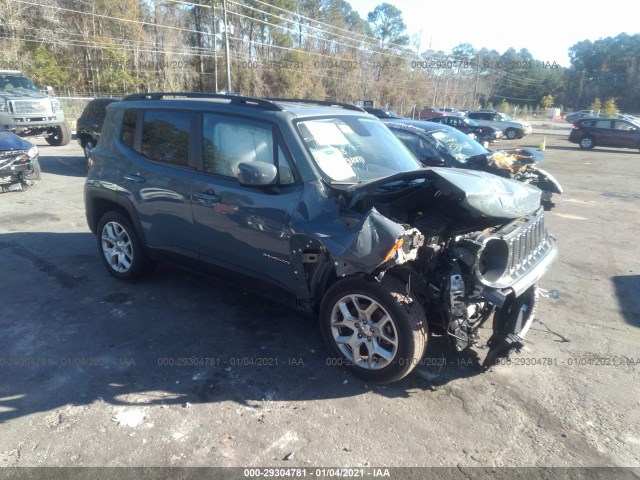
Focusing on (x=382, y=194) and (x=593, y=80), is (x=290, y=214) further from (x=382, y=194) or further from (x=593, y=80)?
(x=593, y=80)

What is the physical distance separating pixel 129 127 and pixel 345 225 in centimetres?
289

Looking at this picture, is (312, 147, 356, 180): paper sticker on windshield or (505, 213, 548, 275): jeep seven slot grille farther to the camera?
→ (312, 147, 356, 180): paper sticker on windshield

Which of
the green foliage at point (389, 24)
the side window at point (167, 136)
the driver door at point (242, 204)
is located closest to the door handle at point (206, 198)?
the driver door at point (242, 204)

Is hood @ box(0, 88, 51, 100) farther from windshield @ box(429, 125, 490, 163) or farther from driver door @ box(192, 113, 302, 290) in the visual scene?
driver door @ box(192, 113, 302, 290)

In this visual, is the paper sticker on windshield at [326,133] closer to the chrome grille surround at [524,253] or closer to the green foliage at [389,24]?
the chrome grille surround at [524,253]

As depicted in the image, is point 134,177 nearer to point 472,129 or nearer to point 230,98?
point 230,98

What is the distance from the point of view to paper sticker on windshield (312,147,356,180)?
365 centimetres

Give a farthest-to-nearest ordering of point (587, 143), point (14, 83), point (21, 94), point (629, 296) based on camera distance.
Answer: point (587, 143) < point (14, 83) < point (21, 94) < point (629, 296)

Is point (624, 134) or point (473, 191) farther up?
point (473, 191)

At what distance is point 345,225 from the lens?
3.26 m

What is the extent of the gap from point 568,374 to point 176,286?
3.82 meters


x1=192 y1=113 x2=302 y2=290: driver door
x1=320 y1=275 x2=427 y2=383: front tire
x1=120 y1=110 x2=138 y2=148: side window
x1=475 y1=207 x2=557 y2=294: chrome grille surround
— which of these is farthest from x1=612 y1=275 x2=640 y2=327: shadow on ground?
x1=120 y1=110 x2=138 y2=148: side window

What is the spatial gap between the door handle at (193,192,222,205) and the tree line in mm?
21732

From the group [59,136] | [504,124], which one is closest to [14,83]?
[59,136]
